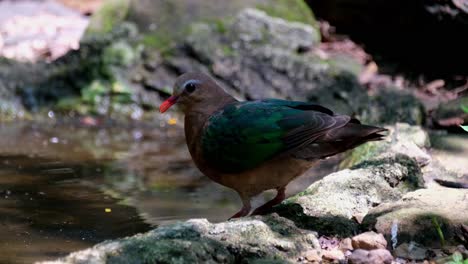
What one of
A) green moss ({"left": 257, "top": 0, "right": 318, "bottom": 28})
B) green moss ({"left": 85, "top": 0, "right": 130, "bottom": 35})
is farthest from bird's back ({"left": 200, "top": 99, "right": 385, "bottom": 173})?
green moss ({"left": 85, "top": 0, "right": 130, "bottom": 35})

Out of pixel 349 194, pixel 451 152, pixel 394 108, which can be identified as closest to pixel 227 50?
pixel 394 108

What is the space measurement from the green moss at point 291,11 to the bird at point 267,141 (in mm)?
5655

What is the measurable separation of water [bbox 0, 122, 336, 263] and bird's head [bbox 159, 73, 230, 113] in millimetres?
902

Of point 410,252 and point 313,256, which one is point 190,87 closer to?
point 313,256

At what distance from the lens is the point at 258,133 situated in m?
4.12

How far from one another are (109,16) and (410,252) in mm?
7254

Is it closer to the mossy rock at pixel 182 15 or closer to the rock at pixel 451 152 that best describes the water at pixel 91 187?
the rock at pixel 451 152

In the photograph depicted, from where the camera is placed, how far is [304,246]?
12.1 ft

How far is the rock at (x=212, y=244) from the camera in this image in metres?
3.20

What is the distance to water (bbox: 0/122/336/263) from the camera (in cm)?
470

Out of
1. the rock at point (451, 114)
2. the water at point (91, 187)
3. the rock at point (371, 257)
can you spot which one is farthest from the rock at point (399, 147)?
the rock at point (371, 257)

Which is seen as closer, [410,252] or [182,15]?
[410,252]

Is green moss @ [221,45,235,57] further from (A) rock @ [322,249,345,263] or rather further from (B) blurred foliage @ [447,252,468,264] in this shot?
(B) blurred foliage @ [447,252,468,264]

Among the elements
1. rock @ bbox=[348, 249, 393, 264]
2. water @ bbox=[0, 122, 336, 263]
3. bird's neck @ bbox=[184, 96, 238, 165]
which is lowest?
water @ bbox=[0, 122, 336, 263]
